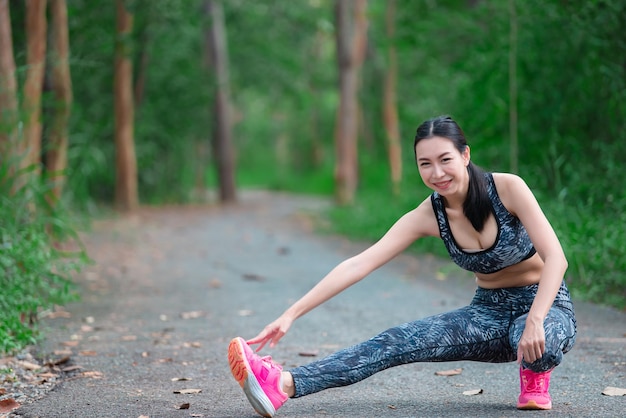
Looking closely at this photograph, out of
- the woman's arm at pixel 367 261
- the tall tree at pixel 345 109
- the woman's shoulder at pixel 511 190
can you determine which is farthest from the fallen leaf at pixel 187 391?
the tall tree at pixel 345 109

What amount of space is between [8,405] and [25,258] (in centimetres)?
214

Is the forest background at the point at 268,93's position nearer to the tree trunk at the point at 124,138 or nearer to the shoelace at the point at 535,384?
the tree trunk at the point at 124,138

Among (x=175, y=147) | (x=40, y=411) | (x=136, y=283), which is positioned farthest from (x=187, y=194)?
(x=40, y=411)

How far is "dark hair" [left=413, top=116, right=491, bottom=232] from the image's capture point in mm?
3895

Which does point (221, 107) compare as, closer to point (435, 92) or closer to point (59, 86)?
point (435, 92)

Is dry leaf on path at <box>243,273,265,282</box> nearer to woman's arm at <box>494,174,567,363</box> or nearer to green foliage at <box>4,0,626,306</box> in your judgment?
green foliage at <box>4,0,626,306</box>

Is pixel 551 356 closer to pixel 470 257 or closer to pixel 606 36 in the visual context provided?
pixel 470 257

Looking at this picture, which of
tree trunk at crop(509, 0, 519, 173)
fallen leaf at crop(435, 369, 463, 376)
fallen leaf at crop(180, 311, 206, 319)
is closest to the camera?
fallen leaf at crop(435, 369, 463, 376)

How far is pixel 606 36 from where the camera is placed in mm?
9125

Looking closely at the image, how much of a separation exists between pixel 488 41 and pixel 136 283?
5.53m

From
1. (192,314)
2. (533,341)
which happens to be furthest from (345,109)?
(533,341)

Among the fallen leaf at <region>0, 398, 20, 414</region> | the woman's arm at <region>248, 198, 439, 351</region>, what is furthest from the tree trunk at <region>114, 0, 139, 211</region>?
the woman's arm at <region>248, 198, 439, 351</region>

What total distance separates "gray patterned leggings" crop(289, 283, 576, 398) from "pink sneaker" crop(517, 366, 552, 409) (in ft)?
0.46

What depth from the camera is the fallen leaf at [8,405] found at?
4.12 meters
